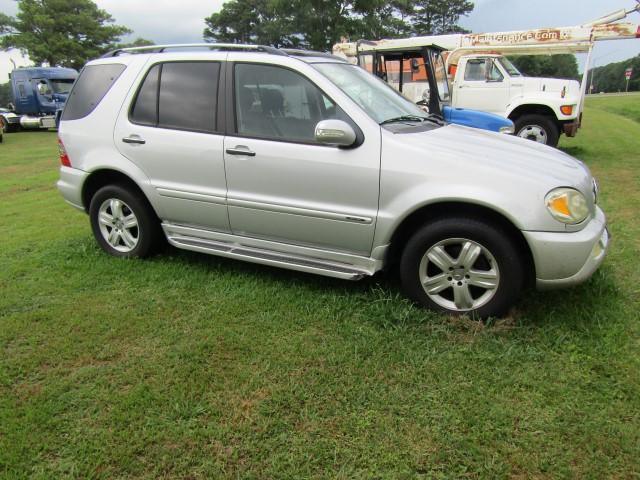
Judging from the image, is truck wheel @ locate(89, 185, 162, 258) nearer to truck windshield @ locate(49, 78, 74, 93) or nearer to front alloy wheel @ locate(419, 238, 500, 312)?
front alloy wheel @ locate(419, 238, 500, 312)

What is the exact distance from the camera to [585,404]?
2.50m

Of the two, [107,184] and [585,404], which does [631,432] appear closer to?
[585,404]

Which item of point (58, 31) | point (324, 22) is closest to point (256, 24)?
point (58, 31)

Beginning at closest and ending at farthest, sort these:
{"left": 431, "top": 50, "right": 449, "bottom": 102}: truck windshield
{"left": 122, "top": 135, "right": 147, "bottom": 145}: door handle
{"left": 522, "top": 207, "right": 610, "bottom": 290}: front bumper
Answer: {"left": 522, "top": 207, "right": 610, "bottom": 290}: front bumper, {"left": 122, "top": 135, "right": 147, "bottom": 145}: door handle, {"left": 431, "top": 50, "right": 449, "bottom": 102}: truck windshield

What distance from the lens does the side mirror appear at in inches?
123

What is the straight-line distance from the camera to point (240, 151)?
3621 mm

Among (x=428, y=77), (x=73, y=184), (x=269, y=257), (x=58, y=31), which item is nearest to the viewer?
(x=269, y=257)

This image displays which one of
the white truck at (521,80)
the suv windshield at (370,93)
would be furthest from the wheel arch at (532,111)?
the suv windshield at (370,93)

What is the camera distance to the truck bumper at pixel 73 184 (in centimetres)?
449

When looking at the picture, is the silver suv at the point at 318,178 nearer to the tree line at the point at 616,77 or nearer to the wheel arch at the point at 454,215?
the wheel arch at the point at 454,215

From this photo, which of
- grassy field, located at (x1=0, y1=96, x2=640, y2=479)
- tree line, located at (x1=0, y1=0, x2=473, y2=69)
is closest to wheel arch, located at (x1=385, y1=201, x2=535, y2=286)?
grassy field, located at (x1=0, y1=96, x2=640, y2=479)

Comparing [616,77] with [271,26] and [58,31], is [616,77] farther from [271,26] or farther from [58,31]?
[58,31]

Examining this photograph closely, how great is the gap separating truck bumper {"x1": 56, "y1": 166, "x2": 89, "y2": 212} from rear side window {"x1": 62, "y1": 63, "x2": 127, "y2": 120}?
1.65 ft

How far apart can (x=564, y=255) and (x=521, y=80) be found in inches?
359
